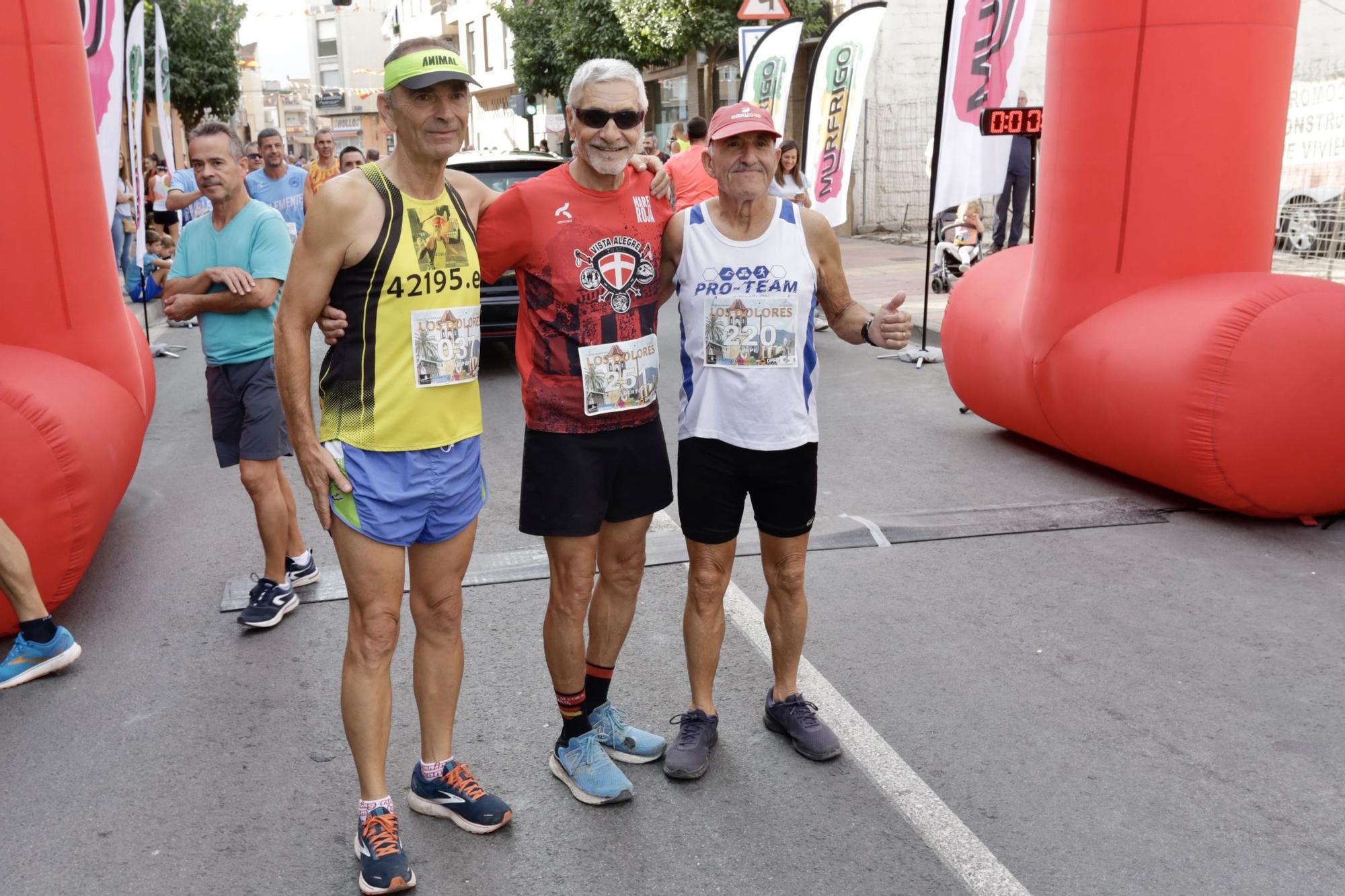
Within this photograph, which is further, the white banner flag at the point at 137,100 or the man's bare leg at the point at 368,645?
the white banner flag at the point at 137,100

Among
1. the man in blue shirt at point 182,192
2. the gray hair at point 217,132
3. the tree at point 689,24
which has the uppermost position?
the tree at point 689,24

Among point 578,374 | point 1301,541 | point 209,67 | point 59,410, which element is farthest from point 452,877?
point 209,67

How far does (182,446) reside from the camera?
312 inches

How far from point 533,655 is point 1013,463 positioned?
11.7 feet

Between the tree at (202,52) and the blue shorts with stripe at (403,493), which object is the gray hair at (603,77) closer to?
the blue shorts with stripe at (403,493)

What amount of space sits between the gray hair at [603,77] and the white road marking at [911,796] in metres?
1.95

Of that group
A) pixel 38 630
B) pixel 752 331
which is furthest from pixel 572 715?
pixel 38 630

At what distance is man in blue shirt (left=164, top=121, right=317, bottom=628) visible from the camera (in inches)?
183

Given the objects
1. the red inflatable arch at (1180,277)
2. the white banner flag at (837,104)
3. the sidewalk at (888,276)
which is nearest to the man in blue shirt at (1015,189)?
the sidewalk at (888,276)

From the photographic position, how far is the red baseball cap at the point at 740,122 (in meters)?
3.30

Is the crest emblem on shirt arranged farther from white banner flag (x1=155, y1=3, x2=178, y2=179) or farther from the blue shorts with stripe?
white banner flag (x1=155, y1=3, x2=178, y2=179)

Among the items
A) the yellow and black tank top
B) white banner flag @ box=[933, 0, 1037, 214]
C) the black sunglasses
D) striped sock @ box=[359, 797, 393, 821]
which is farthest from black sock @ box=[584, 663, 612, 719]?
white banner flag @ box=[933, 0, 1037, 214]

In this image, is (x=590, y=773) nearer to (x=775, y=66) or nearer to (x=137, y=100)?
(x=137, y=100)

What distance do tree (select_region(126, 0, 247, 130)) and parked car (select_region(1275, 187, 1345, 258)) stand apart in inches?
1099
